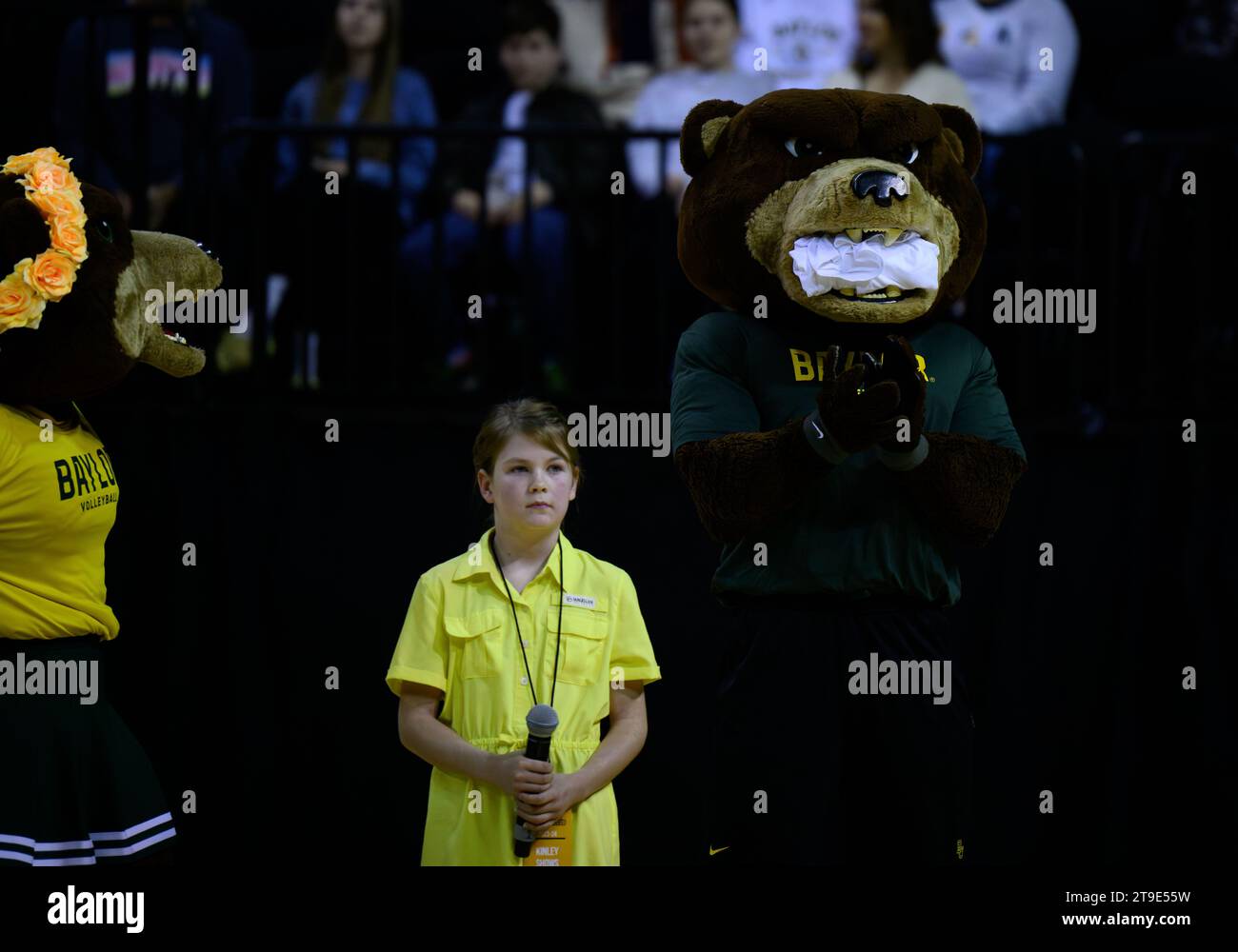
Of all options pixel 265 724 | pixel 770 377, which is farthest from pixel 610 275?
pixel 770 377

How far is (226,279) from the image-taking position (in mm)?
5199

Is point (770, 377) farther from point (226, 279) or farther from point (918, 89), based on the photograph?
point (918, 89)

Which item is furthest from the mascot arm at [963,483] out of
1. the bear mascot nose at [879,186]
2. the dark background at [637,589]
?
the dark background at [637,589]

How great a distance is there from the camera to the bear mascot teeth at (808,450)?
3.20 m

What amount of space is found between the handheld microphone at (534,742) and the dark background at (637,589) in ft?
3.59

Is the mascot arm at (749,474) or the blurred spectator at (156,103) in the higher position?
the blurred spectator at (156,103)

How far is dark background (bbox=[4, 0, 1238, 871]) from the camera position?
448 cm

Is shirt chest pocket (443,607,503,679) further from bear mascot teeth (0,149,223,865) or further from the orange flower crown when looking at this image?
the orange flower crown

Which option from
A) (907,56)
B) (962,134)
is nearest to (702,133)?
(962,134)

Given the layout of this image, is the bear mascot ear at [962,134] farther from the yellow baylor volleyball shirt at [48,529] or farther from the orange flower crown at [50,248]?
the yellow baylor volleyball shirt at [48,529]

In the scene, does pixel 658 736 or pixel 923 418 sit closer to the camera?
pixel 923 418

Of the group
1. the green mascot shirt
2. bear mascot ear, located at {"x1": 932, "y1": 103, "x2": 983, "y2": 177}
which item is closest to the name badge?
the green mascot shirt

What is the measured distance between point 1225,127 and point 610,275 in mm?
2138

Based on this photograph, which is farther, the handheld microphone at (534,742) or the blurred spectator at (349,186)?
the blurred spectator at (349,186)
